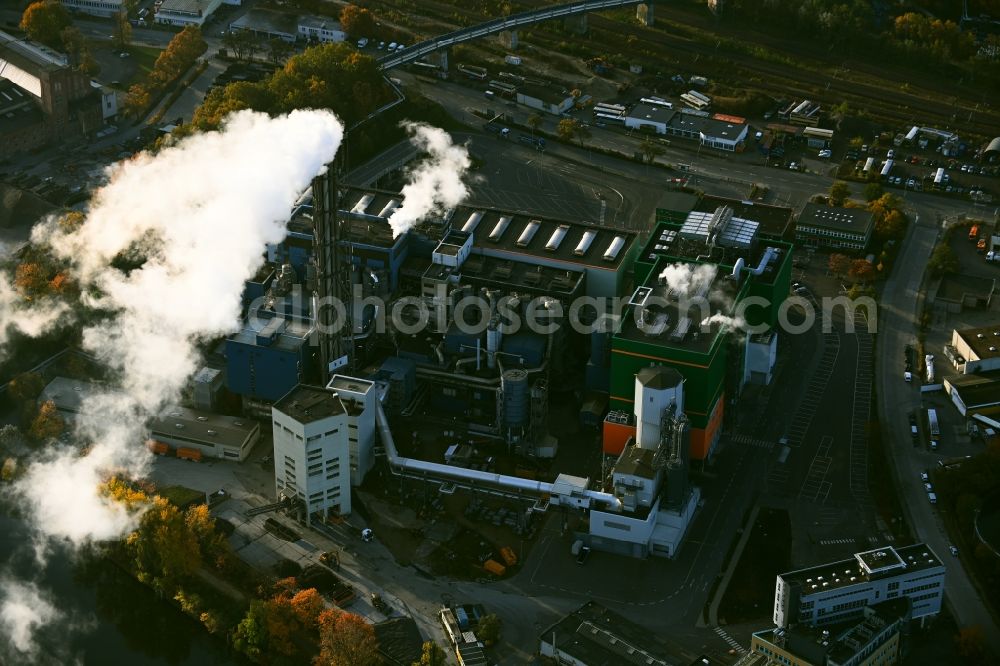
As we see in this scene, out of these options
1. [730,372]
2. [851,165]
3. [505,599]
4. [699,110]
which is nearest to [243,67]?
[699,110]

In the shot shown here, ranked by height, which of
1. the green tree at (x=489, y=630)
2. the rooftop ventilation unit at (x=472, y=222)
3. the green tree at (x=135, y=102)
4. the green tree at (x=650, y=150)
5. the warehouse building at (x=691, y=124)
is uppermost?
the rooftop ventilation unit at (x=472, y=222)

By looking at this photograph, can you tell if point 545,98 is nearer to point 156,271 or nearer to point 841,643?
point 156,271

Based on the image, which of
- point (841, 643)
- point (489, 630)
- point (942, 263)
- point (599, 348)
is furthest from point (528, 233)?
point (841, 643)

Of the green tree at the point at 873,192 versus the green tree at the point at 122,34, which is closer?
the green tree at the point at 873,192

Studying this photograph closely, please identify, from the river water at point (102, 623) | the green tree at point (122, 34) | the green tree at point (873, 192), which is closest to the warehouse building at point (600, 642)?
the river water at point (102, 623)

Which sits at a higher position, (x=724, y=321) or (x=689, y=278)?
(x=689, y=278)

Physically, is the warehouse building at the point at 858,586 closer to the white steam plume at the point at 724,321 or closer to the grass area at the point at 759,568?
the grass area at the point at 759,568

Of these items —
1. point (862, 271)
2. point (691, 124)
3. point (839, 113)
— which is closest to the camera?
point (862, 271)

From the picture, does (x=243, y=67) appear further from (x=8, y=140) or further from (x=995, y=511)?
(x=995, y=511)
